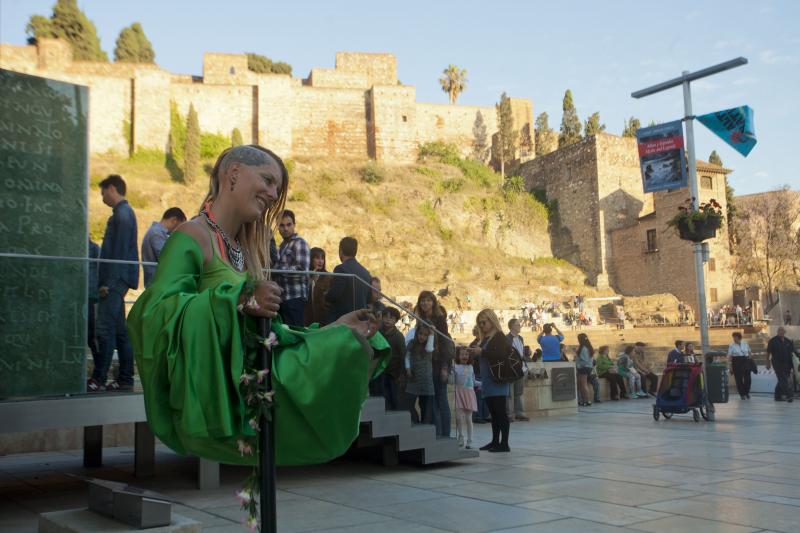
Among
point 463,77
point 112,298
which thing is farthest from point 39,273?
point 463,77

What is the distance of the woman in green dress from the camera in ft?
6.20

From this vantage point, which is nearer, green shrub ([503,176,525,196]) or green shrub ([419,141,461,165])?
green shrub ([503,176,525,196])

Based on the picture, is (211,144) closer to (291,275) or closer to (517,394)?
(517,394)

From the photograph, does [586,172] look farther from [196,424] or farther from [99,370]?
[196,424]

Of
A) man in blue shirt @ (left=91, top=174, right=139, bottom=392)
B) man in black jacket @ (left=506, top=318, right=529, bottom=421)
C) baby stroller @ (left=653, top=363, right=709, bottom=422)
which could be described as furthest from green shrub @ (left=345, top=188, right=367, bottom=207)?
man in blue shirt @ (left=91, top=174, right=139, bottom=392)

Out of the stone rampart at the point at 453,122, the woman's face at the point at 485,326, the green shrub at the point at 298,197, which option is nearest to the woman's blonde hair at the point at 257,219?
the woman's face at the point at 485,326

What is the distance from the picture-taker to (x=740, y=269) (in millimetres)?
50781

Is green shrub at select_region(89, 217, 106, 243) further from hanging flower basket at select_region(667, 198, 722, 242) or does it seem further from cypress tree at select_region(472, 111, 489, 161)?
cypress tree at select_region(472, 111, 489, 161)

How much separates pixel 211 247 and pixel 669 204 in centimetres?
4833

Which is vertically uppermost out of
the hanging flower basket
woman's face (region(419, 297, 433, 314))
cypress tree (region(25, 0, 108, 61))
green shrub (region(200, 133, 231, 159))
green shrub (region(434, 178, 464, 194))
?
cypress tree (region(25, 0, 108, 61))

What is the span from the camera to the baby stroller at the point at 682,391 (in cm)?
A: 1288

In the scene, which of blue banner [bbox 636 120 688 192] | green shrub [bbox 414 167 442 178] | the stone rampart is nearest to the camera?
blue banner [bbox 636 120 688 192]

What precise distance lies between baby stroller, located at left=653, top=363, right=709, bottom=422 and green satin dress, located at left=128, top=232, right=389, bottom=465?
12.2 metres

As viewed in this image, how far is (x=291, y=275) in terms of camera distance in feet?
23.7
